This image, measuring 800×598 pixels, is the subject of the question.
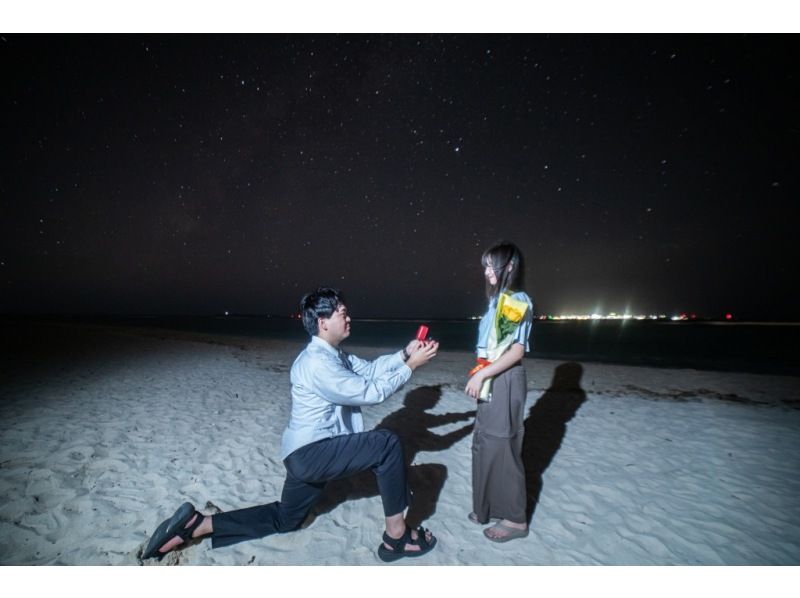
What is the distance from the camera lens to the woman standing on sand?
8.89 ft

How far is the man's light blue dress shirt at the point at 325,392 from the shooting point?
239 cm

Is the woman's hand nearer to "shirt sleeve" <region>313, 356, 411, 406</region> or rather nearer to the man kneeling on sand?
the man kneeling on sand

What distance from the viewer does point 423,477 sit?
427 cm

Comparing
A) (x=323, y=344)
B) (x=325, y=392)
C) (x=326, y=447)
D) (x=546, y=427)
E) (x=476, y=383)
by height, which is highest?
(x=323, y=344)

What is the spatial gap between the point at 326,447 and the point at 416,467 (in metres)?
2.43

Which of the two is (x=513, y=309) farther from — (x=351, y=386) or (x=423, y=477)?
(x=423, y=477)

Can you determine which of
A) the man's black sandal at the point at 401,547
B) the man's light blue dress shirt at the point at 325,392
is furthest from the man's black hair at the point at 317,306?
the man's black sandal at the point at 401,547

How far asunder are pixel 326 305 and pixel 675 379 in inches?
518

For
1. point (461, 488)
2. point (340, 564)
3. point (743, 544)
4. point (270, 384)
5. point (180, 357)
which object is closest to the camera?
point (340, 564)

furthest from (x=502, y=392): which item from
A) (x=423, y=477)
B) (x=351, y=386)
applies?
(x=423, y=477)

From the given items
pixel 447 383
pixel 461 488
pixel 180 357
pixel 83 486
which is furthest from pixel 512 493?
pixel 180 357

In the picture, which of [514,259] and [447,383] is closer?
[514,259]

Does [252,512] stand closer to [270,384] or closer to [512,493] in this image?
[512,493]

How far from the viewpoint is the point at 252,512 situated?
2.85 metres
